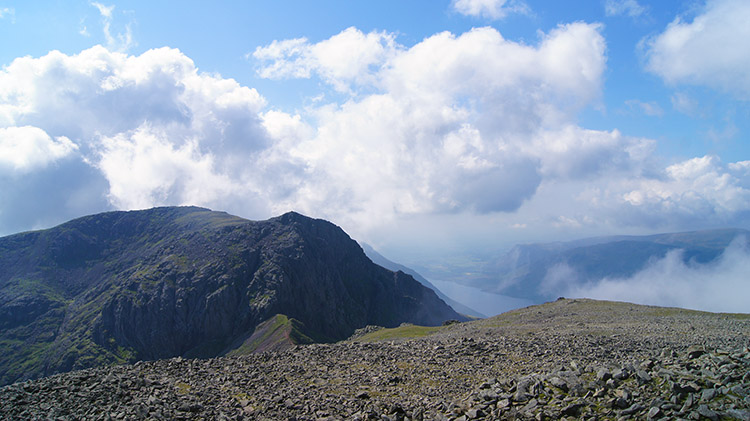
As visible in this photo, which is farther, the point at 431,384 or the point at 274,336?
the point at 274,336

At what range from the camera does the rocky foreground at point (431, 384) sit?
52.1 ft

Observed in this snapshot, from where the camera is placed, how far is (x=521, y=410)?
16984mm

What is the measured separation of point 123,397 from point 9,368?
217350 mm

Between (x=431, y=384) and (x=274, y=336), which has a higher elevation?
(x=431, y=384)

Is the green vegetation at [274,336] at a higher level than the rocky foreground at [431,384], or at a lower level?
lower

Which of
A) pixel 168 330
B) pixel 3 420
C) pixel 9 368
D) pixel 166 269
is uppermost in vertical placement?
pixel 166 269

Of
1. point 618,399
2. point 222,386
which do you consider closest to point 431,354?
point 222,386

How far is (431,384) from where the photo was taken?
27.3 meters

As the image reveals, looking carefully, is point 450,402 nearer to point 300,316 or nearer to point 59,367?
point 300,316

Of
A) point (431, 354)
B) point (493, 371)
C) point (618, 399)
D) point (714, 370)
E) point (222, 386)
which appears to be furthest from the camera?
point (431, 354)

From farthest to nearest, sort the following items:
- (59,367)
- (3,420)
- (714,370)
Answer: (59,367)
(3,420)
(714,370)

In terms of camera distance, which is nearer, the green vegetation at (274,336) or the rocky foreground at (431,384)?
the rocky foreground at (431,384)

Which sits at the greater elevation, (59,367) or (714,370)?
(714,370)

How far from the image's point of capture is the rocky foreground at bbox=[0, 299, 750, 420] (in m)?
15.9
